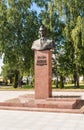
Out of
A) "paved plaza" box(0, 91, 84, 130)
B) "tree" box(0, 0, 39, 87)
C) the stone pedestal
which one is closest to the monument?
the stone pedestal

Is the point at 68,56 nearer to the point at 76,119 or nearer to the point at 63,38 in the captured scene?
the point at 63,38

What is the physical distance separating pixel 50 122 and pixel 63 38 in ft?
73.1

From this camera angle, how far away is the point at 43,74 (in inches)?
474

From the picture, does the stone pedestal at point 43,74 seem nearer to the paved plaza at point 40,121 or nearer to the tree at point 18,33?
the paved plaza at point 40,121

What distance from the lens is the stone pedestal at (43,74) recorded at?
473 inches

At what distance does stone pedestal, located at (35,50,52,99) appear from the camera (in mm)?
12008

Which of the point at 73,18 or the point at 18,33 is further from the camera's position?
the point at 18,33

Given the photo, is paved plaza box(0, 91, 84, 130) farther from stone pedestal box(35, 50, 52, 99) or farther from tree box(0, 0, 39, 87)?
tree box(0, 0, 39, 87)

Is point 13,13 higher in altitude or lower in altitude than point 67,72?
higher

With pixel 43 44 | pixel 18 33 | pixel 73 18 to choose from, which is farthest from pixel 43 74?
pixel 18 33

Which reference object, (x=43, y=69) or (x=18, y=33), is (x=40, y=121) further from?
(x=18, y=33)

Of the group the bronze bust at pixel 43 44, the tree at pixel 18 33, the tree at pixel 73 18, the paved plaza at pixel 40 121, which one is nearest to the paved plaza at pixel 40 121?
the paved plaza at pixel 40 121

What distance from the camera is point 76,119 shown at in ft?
27.1

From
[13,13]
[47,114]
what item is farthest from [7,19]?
[47,114]
